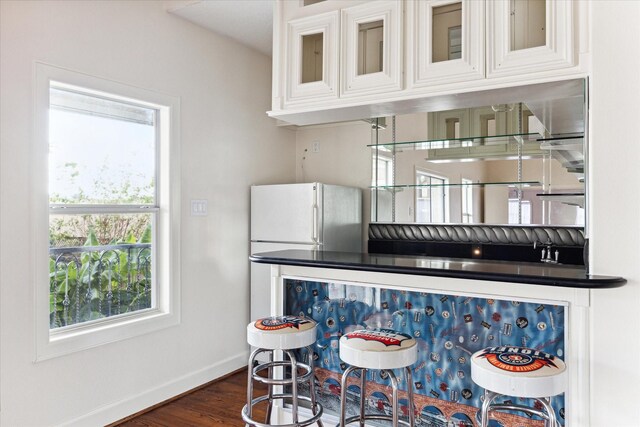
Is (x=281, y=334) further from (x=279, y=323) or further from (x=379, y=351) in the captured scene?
(x=379, y=351)

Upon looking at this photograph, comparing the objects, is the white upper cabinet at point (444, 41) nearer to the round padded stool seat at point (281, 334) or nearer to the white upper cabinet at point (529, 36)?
the white upper cabinet at point (529, 36)

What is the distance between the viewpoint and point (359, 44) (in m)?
2.27

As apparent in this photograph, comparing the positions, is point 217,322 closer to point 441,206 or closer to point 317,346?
point 317,346

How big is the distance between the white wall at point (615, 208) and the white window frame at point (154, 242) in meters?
2.59

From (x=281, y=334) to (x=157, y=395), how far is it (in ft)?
5.42

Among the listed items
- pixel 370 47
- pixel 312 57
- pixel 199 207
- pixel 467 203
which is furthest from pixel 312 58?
pixel 467 203

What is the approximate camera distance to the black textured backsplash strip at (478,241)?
328cm

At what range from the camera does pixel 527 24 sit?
189 cm

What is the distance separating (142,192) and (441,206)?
7.63 ft

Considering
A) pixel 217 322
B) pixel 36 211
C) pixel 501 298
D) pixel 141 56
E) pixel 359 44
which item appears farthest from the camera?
pixel 217 322

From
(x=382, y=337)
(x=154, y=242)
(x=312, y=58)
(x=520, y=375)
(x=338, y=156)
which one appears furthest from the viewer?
(x=338, y=156)

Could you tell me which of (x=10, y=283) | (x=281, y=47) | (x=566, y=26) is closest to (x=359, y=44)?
(x=281, y=47)

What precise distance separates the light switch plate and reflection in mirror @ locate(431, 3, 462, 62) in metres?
2.09

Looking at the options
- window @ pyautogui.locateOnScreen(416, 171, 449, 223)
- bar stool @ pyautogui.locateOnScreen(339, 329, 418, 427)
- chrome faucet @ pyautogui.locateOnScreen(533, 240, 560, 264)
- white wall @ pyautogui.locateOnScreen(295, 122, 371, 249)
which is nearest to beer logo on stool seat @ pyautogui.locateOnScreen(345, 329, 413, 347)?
bar stool @ pyautogui.locateOnScreen(339, 329, 418, 427)
